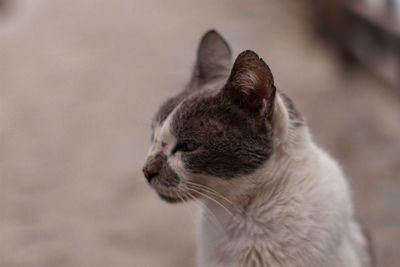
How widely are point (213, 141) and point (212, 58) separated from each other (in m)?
0.39

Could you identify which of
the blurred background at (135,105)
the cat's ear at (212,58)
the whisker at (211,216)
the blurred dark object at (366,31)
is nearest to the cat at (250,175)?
the whisker at (211,216)

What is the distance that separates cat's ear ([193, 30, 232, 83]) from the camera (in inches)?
67.0

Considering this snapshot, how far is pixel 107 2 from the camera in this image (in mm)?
5125

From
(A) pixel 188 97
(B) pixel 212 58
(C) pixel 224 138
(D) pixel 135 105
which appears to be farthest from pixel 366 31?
(C) pixel 224 138

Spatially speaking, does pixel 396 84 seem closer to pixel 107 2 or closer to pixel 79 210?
pixel 79 210

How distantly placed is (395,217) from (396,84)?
107 centimetres

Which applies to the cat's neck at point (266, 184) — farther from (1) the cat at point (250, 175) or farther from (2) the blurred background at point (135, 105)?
(2) the blurred background at point (135, 105)

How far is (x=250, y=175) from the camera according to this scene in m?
1.45

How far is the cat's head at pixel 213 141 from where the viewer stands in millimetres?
1398

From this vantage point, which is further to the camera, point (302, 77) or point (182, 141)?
point (302, 77)

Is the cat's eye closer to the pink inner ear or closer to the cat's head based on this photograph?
the cat's head

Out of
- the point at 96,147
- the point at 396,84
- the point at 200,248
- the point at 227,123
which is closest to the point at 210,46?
the point at 227,123

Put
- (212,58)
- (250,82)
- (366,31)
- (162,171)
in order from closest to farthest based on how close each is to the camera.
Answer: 1. (250,82)
2. (162,171)
3. (212,58)
4. (366,31)

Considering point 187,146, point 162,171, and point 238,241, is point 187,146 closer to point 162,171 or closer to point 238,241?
point 162,171
